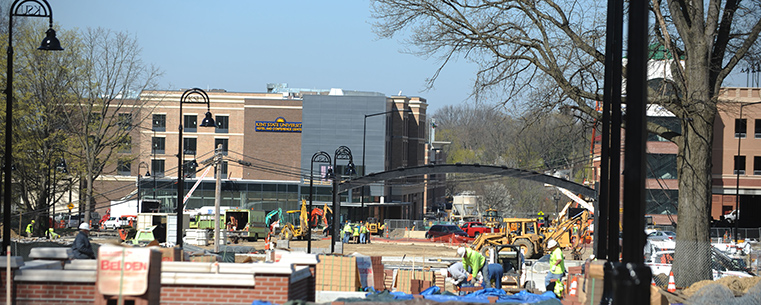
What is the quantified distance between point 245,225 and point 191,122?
27400mm

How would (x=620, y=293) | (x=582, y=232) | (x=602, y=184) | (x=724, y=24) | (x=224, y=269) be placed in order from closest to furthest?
(x=620, y=293) → (x=224, y=269) → (x=602, y=184) → (x=724, y=24) → (x=582, y=232)

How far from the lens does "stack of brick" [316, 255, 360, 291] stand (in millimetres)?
15898

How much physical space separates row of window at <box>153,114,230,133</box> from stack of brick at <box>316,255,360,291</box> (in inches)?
2494

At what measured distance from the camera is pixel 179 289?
32.0ft

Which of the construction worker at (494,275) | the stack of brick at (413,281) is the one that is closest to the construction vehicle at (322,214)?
the stack of brick at (413,281)

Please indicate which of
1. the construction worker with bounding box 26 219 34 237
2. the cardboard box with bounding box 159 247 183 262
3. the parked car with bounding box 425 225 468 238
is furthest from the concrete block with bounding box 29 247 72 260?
the parked car with bounding box 425 225 468 238

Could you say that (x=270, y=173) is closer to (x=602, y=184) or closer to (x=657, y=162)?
(x=657, y=162)

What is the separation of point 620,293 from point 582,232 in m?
38.3

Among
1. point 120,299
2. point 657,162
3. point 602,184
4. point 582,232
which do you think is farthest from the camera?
point 657,162

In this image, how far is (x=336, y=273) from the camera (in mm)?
15945

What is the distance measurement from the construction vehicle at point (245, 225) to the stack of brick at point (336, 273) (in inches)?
1280

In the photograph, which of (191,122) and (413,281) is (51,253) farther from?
(191,122)

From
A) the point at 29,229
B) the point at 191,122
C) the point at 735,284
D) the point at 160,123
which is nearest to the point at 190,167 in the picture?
the point at 29,229

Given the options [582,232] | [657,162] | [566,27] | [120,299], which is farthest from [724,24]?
[657,162]
